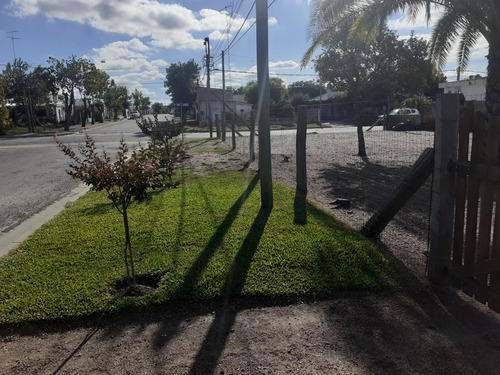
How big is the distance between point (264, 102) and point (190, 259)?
3275 mm

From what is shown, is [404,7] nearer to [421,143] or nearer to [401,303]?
[421,143]

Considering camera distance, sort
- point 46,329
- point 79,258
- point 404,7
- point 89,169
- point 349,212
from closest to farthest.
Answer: point 46,329 → point 89,169 → point 79,258 → point 349,212 → point 404,7

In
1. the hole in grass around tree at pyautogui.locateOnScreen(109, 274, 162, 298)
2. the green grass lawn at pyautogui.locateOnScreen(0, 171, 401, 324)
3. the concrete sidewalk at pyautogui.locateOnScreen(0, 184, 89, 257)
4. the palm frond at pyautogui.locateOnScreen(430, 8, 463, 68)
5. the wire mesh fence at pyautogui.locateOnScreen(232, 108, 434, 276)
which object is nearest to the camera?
the green grass lawn at pyautogui.locateOnScreen(0, 171, 401, 324)

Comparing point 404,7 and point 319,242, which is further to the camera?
point 404,7

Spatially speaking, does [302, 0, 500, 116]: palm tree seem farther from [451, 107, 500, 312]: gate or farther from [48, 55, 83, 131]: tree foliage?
[48, 55, 83, 131]: tree foliage

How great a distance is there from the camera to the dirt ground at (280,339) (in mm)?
2836

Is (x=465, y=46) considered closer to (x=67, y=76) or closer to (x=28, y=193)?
(x=28, y=193)

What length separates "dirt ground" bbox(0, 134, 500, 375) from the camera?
9.30 ft

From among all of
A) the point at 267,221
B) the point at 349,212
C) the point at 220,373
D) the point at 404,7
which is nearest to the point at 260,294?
the point at 220,373

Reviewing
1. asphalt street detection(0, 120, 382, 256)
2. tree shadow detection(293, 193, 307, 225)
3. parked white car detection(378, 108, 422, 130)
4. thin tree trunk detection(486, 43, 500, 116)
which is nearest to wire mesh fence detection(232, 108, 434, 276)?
tree shadow detection(293, 193, 307, 225)

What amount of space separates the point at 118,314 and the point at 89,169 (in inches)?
56.2

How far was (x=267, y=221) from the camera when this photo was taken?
20.0 feet

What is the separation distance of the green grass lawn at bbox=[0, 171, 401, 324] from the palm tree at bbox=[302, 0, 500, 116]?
480 centimetres

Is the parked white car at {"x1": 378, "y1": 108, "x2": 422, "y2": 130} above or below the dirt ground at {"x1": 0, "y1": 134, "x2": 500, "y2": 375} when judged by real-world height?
above
